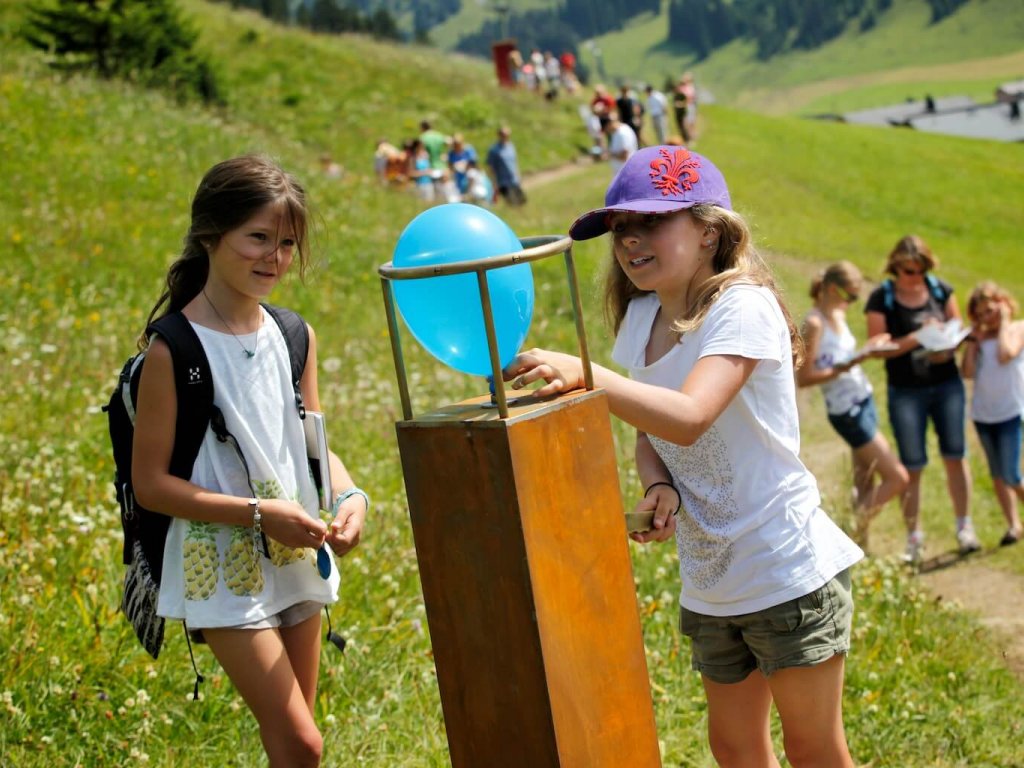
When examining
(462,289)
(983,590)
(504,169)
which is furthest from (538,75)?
(462,289)

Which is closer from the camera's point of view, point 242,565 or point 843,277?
point 242,565

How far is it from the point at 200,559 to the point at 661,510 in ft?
3.64

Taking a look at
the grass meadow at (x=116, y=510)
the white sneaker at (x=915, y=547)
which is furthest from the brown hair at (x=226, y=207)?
the white sneaker at (x=915, y=547)

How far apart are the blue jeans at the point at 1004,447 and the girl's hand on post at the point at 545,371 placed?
5844mm

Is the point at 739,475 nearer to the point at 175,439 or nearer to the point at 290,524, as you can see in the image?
the point at 290,524

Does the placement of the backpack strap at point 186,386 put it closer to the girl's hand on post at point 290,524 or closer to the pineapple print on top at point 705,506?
the girl's hand on post at point 290,524

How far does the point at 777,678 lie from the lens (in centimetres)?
285

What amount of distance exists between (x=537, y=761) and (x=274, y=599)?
2.69 ft

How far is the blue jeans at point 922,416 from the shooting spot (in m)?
7.29

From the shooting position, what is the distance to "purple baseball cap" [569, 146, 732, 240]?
2748mm

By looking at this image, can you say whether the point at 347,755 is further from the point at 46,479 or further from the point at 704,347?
the point at 46,479

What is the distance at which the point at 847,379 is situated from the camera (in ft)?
23.7

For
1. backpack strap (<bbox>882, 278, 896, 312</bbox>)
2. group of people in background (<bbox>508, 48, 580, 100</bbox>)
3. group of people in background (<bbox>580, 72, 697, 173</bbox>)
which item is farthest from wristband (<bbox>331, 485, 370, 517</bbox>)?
group of people in background (<bbox>508, 48, 580, 100</bbox>)

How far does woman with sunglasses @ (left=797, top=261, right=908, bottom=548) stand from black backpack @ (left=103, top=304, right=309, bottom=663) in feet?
15.5
